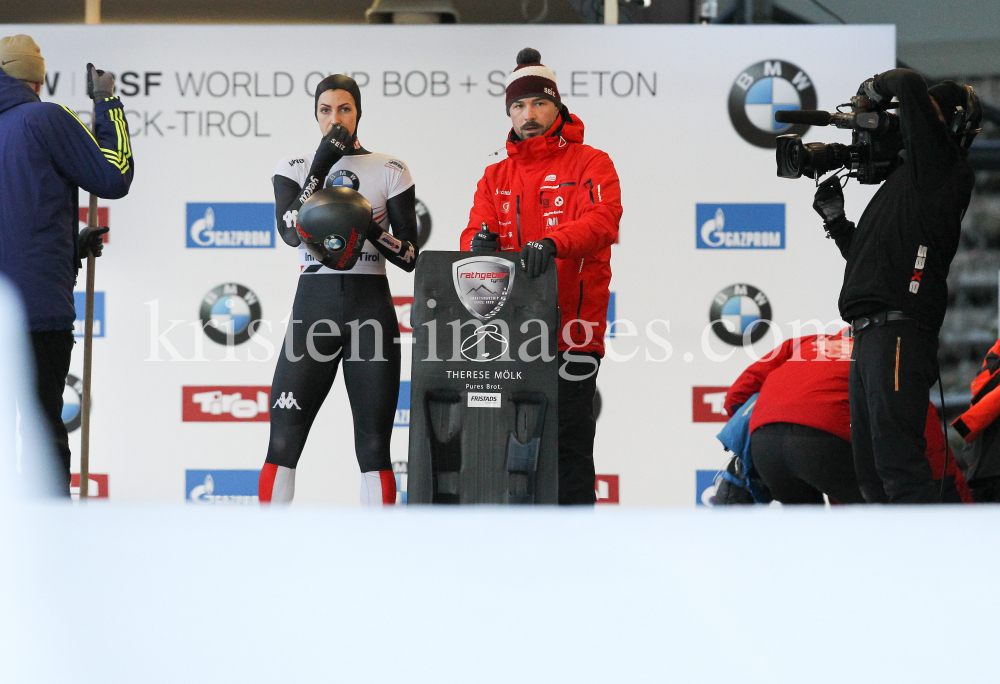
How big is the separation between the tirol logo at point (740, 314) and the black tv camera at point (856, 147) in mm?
1135

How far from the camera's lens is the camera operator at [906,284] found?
2.34 meters

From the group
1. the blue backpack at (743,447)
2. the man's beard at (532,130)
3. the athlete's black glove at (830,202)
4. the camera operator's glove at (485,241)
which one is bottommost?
the blue backpack at (743,447)

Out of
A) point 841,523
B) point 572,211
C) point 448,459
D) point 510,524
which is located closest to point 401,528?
point 510,524

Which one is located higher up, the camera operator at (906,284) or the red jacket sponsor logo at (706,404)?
the camera operator at (906,284)

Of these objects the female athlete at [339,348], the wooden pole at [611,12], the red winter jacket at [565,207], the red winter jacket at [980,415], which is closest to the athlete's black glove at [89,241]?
the female athlete at [339,348]

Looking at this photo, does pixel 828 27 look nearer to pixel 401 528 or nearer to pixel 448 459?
pixel 448 459

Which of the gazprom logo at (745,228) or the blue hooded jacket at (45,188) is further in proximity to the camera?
the gazprom logo at (745,228)

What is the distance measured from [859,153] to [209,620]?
258 centimetres

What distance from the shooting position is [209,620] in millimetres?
456

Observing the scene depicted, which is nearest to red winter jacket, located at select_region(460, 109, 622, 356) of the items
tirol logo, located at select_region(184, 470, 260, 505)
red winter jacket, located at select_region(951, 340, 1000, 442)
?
red winter jacket, located at select_region(951, 340, 1000, 442)

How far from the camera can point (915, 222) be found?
2447mm

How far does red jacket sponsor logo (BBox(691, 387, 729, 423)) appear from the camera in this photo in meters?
3.87

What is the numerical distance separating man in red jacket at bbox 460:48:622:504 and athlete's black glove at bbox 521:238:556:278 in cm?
9

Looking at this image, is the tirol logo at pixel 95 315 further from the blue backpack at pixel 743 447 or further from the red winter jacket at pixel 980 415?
the red winter jacket at pixel 980 415
